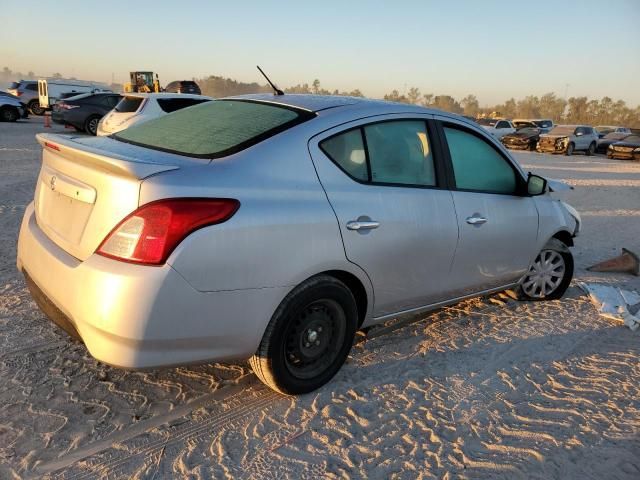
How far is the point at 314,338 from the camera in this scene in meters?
2.98

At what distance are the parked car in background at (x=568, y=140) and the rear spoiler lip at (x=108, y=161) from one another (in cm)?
2499

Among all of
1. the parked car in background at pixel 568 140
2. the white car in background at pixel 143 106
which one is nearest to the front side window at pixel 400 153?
the white car in background at pixel 143 106

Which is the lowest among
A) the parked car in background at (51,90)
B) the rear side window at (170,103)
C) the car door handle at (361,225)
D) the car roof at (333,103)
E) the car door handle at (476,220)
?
the parked car in background at (51,90)

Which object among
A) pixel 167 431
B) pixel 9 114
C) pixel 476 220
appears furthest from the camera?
pixel 9 114

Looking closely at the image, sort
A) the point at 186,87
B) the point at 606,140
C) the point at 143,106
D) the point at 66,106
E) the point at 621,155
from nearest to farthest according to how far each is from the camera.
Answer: the point at 143,106
the point at 66,106
the point at 621,155
the point at 606,140
the point at 186,87

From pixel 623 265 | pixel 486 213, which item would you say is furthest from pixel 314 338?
pixel 623 265

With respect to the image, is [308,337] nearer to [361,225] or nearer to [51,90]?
[361,225]

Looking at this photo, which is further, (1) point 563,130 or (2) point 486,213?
(1) point 563,130

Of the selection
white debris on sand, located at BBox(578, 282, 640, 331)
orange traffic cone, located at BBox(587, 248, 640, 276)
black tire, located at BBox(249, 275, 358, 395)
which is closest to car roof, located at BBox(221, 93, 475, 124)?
black tire, located at BBox(249, 275, 358, 395)

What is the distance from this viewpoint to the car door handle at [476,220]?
3.59 meters

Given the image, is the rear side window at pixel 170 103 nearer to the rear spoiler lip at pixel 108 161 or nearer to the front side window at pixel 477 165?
the front side window at pixel 477 165

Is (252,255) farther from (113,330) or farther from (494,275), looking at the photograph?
(494,275)

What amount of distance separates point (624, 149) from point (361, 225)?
25.4 m

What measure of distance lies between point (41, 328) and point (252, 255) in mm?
2036
